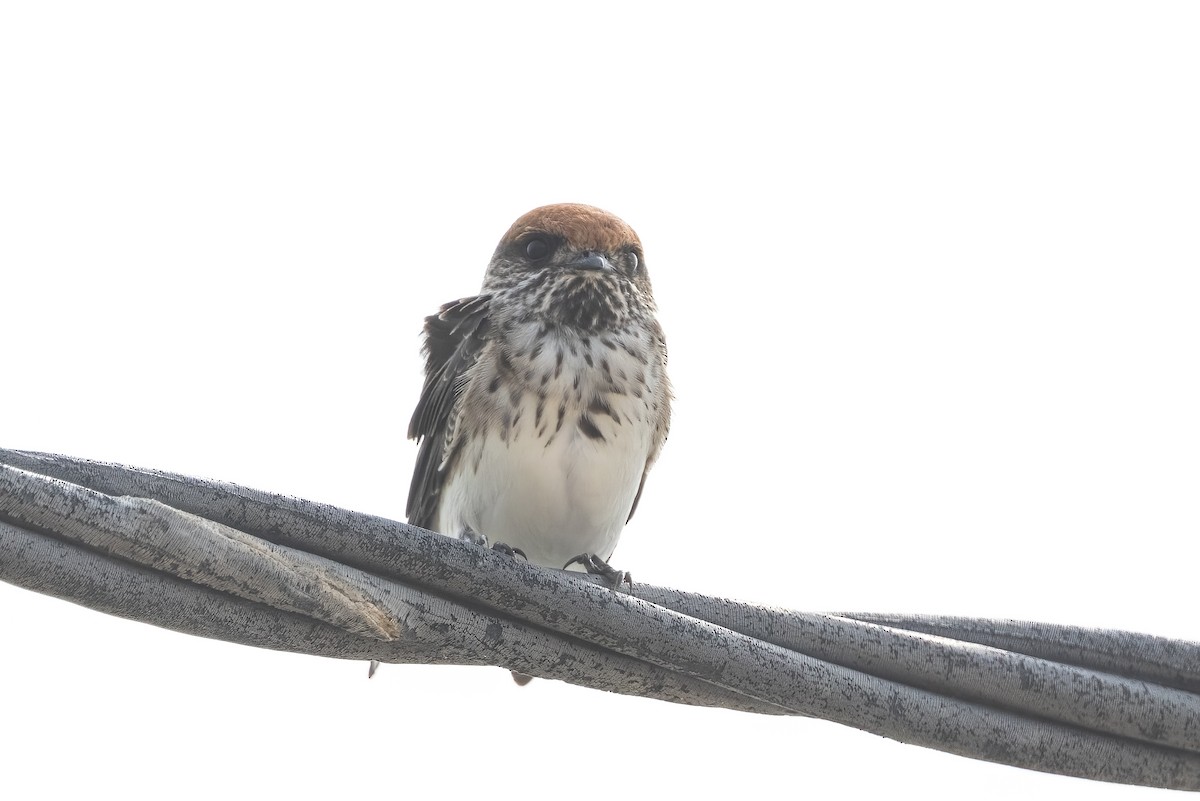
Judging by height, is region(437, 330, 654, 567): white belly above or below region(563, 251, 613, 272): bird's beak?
below

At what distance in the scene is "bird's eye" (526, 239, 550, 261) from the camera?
16.3ft

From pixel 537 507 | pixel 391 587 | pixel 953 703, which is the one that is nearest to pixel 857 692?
pixel 953 703

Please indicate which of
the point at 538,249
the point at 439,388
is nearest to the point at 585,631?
the point at 439,388

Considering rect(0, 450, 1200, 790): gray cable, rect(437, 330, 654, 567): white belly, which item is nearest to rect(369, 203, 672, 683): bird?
rect(437, 330, 654, 567): white belly

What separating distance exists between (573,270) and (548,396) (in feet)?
2.03

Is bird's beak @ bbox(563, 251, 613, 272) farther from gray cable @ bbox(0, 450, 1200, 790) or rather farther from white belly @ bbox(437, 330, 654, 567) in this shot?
gray cable @ bbox(0, 450, 1200, 790)

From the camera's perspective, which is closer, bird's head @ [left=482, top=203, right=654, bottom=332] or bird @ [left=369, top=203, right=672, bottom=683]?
bird @ [left=369, top=203, right=672, bottom=683]

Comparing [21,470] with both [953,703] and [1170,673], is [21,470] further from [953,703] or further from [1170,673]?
[1170,673]

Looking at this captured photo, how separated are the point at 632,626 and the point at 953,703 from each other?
2.22 ft

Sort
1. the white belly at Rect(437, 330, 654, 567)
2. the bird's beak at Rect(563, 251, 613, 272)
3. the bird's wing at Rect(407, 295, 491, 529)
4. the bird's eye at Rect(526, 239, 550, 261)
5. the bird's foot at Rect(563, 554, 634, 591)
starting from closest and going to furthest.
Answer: the bird's foot at Rect(563, 554, 634, 591) < the white belly at Rect(437, 330, 654, 567) < the bird's wing at Rect(407, 295, 491, 529) < the bird's beak at Rect(563, 251, 613, 272) < the bird's eye at Rect(526, 239, 550, 261)

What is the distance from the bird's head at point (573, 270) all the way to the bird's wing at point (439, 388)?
0.15 m

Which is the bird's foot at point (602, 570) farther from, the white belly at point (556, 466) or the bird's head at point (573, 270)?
the bird's head at point (573, 270)

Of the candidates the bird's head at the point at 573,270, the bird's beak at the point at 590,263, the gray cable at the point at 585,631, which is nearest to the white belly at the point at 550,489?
the bird's head at the point at 573,270

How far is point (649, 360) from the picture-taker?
472 cm
